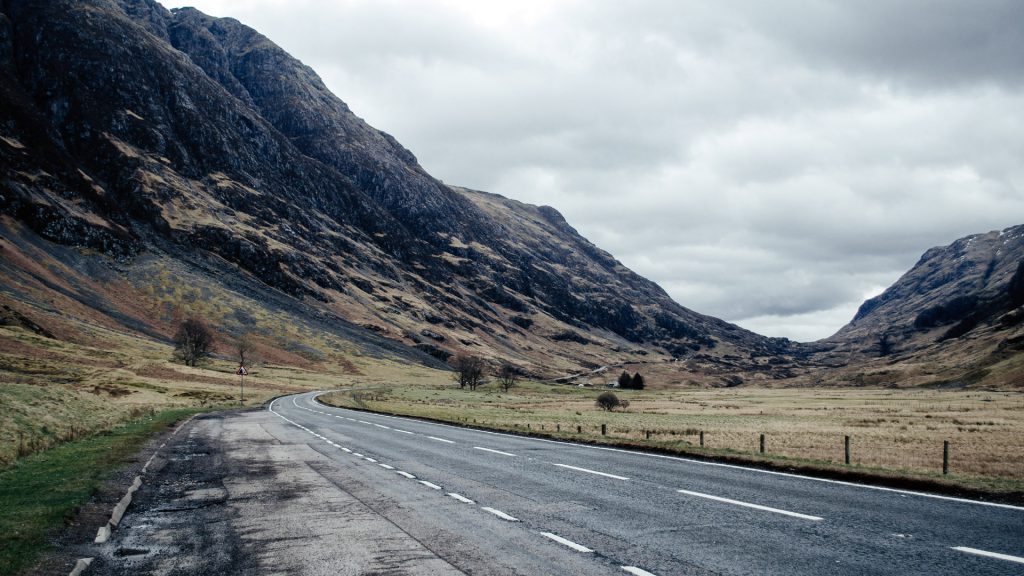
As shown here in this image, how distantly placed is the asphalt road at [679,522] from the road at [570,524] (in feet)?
0.13

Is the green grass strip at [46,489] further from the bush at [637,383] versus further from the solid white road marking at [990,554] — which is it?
the bush at [637,383]

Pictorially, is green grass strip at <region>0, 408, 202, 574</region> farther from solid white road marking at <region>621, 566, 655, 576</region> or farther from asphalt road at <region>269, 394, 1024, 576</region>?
solid white road marking at <region>621, 566, 655, 576</region>

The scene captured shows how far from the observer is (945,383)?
513 ft

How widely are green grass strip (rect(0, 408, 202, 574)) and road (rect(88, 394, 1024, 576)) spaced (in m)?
1.05

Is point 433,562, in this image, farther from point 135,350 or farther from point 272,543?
point 135,350

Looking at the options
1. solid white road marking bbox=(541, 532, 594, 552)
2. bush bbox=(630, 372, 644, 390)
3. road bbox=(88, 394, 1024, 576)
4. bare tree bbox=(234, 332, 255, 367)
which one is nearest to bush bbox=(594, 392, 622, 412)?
road bbox=(88, 394, 1024, 576)

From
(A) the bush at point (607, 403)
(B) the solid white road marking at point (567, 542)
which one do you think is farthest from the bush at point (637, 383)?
(B) the solid white road marking at point (567, 542)

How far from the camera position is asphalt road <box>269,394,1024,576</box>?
25.6ft

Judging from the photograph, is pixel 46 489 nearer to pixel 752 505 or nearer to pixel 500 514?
pixel 500 514

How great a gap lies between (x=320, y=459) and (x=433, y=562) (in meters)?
12.7

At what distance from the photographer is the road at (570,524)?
7.91 meters

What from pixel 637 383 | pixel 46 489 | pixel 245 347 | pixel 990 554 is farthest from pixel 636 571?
pixel 637 383

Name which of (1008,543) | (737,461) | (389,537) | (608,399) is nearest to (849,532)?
(1008,543)

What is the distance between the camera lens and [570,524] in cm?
1000
